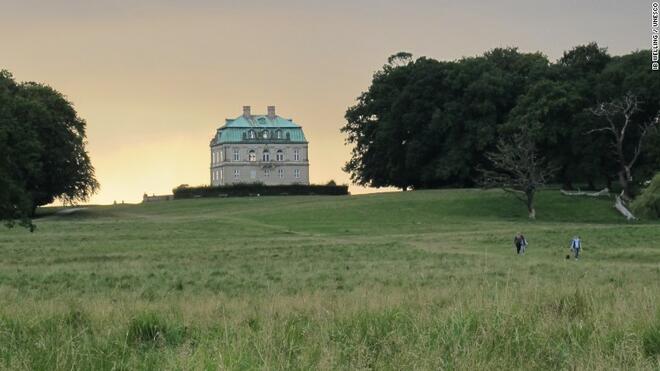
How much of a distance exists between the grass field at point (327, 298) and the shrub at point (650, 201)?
7.98m

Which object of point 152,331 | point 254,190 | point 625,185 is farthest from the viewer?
point 254,190

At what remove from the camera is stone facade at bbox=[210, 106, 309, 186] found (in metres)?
166

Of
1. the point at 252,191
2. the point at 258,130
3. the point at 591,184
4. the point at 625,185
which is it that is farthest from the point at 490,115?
the point at 258,130

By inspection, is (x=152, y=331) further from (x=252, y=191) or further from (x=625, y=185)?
(x=252, y=191)

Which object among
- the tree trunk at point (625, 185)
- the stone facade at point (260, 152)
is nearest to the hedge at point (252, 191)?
the stone facade at point (260, 152)

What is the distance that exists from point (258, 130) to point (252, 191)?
5296 centimetres

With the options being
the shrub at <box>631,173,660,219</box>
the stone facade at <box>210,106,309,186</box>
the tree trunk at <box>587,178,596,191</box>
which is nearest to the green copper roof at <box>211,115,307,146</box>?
the stone facade at <box>210,106,309,186</box>

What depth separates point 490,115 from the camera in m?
91.7

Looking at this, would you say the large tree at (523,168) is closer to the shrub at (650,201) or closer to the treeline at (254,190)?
the shrub at (650,201)

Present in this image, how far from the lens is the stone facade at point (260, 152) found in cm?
16600

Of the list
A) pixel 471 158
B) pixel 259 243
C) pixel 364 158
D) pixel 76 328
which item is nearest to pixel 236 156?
pixel 364 158

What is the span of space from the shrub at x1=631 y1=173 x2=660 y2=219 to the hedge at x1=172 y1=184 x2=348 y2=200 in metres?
58.2

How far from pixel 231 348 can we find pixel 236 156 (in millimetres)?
159821

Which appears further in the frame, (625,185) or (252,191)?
(252,191)
